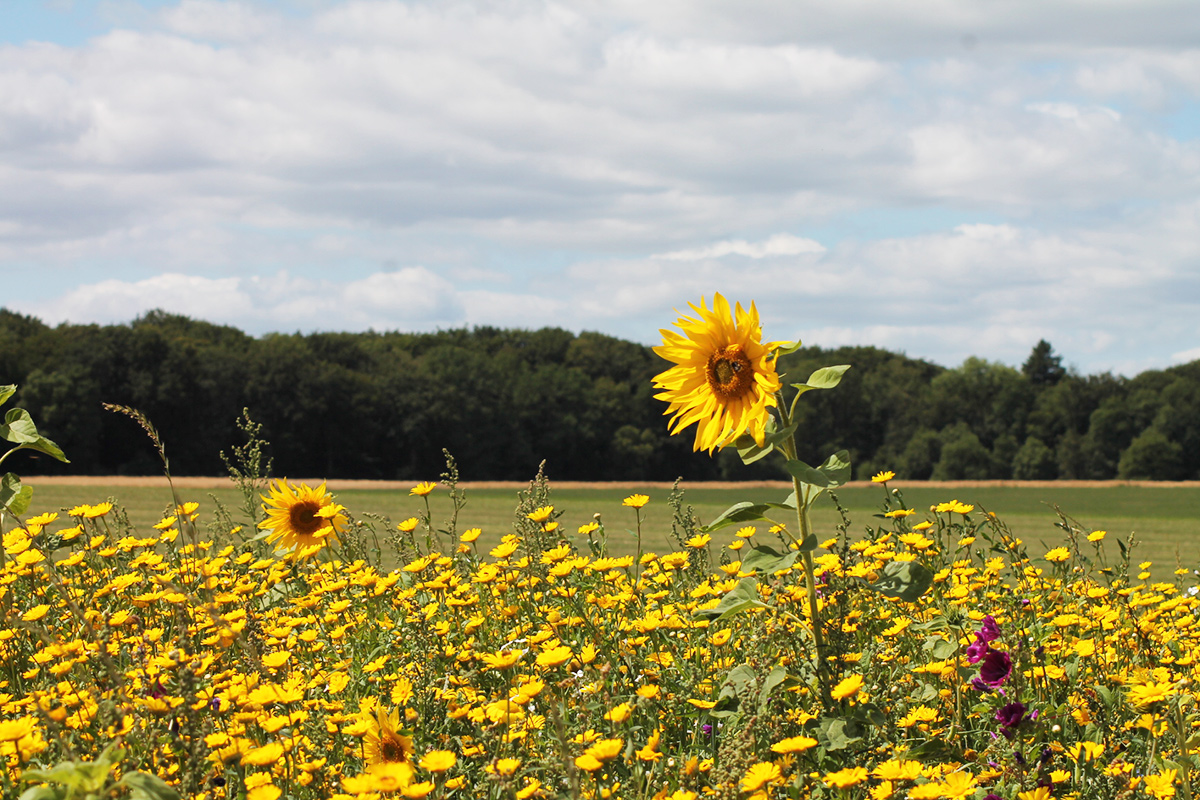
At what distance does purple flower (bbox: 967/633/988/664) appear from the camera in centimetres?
325

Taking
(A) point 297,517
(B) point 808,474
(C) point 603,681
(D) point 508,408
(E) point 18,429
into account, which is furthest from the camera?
(D) point 508,408

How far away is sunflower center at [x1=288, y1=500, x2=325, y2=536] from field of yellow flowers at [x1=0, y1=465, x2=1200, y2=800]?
32 cm

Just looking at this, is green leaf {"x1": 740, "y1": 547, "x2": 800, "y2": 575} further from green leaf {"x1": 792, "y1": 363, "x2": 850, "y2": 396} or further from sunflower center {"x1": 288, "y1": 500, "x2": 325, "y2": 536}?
sunflower center {"x1": 288, "y1": 500, "x2": 325, "y2": 536}

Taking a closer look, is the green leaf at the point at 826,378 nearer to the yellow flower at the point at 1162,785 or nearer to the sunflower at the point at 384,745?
the yellow flower at the point at 1162,785

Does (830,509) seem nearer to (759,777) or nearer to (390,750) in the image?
(390,750)

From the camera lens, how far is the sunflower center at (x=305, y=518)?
18.7 feet

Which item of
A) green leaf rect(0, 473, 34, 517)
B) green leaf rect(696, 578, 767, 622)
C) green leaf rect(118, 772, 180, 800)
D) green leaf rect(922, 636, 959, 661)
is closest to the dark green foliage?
green leaf rect(922, 636, 959, 661)

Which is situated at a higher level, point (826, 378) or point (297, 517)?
point (826, 378)

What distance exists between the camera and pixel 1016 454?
8169 cm

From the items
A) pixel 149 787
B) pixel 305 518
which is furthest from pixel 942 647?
pixel 305 518

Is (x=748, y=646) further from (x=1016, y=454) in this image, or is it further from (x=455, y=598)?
(x=1016, y=454)

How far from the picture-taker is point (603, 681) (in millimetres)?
2471

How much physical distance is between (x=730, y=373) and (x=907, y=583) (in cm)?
88

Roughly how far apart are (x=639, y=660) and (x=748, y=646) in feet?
1.41
